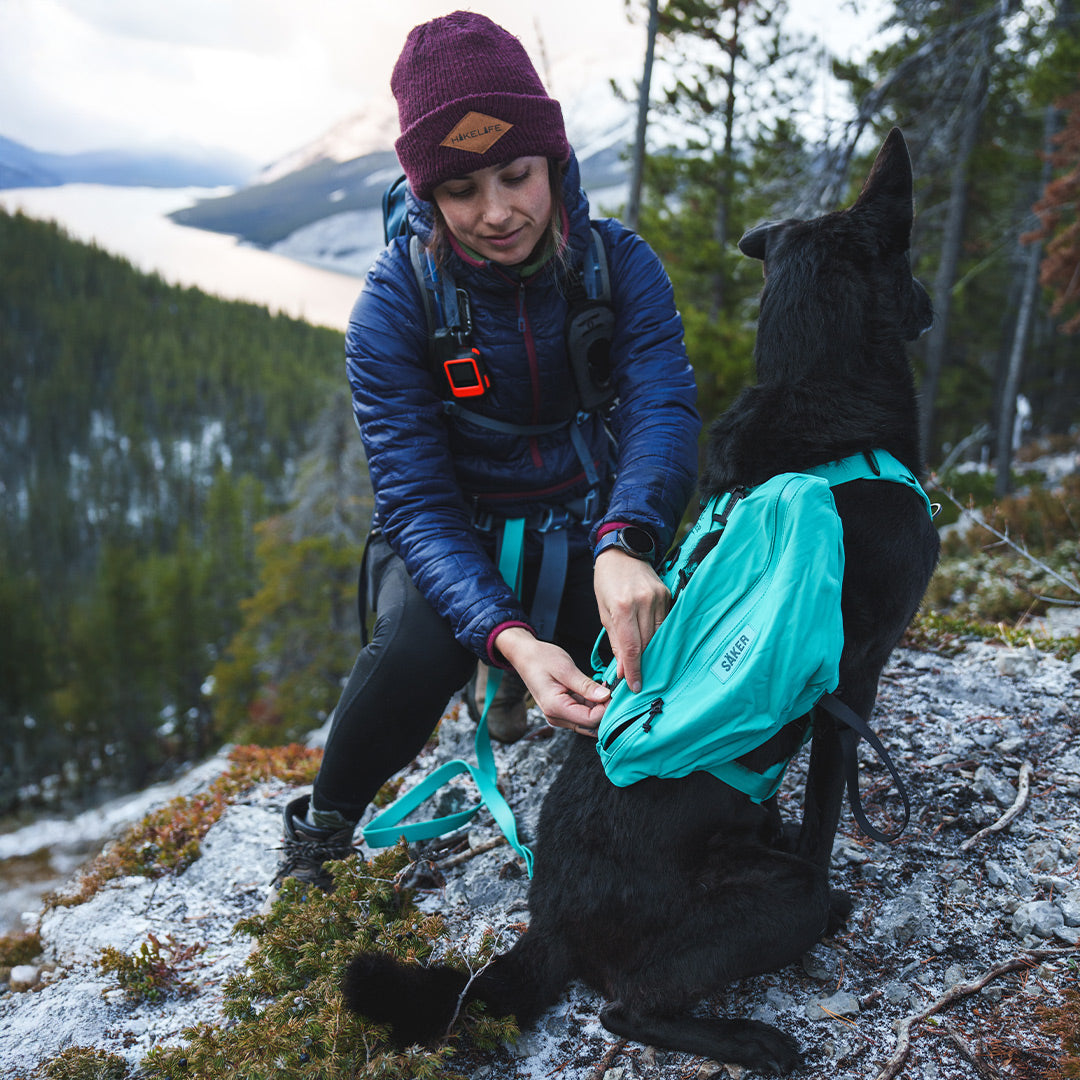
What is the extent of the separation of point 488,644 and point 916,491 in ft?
4.72

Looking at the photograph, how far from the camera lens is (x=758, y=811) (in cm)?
212

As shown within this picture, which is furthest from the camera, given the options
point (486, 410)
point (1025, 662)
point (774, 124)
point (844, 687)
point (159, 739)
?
point (159, 739)

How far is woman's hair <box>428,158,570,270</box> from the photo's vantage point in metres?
2.59

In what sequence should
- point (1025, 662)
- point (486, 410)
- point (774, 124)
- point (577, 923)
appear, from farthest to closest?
point (774, 124) < point (1025, 662) < point (486, 410) < point (577, 923)

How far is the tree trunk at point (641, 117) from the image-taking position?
6.73m

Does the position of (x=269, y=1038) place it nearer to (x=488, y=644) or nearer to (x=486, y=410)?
(x=488, y=644)

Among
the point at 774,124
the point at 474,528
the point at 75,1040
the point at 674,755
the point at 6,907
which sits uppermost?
the point at 774,124

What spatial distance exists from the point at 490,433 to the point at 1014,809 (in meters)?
2.58

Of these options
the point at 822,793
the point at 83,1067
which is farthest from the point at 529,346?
the point at 83,1067

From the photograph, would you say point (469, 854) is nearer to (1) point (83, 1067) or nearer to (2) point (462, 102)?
(1) point (83, 1067)

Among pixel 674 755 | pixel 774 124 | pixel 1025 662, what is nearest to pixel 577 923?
pixel 674 755

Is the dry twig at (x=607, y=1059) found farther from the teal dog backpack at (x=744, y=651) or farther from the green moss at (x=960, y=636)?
the green moss at (x=960, y=636)

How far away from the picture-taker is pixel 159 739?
44.0 m

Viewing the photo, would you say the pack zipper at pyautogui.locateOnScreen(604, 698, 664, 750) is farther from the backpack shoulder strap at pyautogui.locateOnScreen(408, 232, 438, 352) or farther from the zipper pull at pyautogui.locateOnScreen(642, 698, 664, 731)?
the backpack shoulder strap at pyautogui.locateOnScreen(408, 232, 438, 352)
